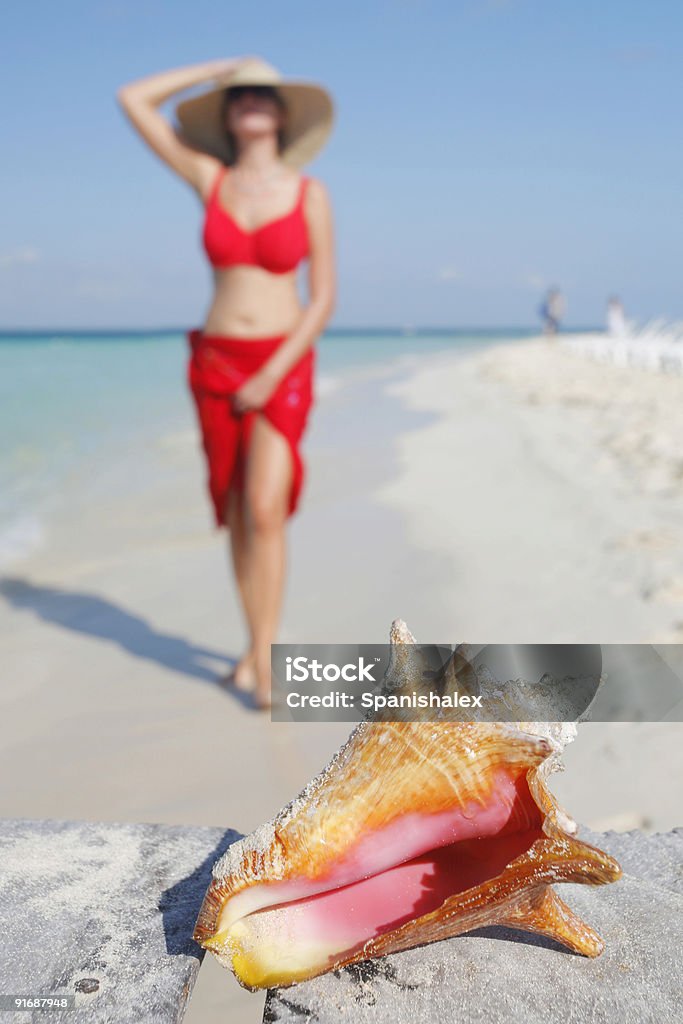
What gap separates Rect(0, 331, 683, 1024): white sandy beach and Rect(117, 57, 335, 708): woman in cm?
40

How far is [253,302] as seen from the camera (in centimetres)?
269

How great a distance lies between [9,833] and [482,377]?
1567 cm

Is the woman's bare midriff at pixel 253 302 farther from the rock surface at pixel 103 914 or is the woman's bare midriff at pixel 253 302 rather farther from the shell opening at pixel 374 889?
the shell opening at pixel 374 889

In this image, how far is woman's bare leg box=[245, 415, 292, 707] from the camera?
8.84 feet

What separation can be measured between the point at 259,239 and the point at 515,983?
7.02 ft

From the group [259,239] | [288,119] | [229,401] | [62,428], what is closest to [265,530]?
[229,401]

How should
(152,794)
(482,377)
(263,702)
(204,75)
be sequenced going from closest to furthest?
1. (152,794)
2. (263,702)
3. (204,75)
4. (482,377)

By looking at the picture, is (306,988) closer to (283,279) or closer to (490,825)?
(490,825)

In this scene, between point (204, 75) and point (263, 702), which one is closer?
point (263, 702)

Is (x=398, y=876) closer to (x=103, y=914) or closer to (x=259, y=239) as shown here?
(x=103, y=914)

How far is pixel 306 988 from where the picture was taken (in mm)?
1119

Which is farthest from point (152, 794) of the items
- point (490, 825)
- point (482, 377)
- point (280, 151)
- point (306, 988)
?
point (482, 377)

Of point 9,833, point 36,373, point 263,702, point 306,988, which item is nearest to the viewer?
point 306,988

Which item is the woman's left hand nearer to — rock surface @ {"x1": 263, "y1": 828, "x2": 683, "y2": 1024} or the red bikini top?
the red bikini top
